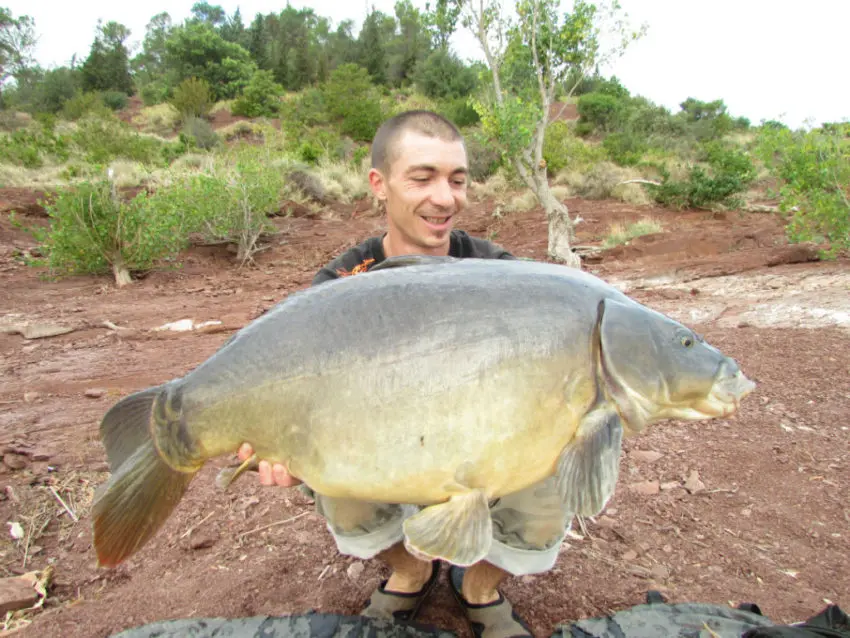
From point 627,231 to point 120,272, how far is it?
363 inches

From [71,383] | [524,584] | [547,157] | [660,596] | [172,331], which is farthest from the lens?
[547,157]

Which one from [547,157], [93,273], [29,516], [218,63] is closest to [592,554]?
[29,516]

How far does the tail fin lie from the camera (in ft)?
4.66

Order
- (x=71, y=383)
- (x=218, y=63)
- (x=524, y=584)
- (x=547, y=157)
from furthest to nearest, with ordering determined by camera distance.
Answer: (x=218, y=63)
(x=547, y=157)
(x=71, y=383)
(x=524, y=584)

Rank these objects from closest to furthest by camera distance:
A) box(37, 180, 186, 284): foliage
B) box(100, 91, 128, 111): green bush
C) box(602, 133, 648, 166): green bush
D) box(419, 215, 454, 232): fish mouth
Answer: box(419, 215, 454, 232): fish mouth, box(37, 180, 186, 284): foliage, box(602, 133, 648, 166): green bush, box(100, 91, 128, 111): green bush

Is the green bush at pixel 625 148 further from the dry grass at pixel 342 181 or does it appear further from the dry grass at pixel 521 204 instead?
the dry grass at pixel 342 181

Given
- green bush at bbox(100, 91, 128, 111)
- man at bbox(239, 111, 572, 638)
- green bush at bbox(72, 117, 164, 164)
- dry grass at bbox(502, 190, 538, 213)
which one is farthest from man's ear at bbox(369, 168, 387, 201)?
green bush at bbox(100, 91, 128, 111)

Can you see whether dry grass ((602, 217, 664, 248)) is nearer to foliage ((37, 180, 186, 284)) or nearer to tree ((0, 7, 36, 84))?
foliage ((37, 180, 186, 284))

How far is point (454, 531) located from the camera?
4.42 feet

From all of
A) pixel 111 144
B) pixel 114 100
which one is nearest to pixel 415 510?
pixel 111 144

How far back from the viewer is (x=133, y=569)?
2363mm

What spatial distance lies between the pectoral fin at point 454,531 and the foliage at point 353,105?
71.5 ft

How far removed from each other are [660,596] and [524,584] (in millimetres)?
506

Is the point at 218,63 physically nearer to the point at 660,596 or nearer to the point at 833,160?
the point at 833,160
